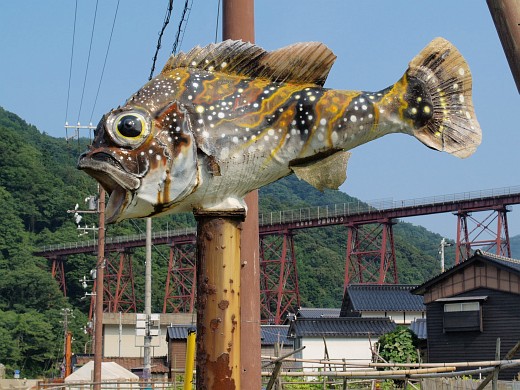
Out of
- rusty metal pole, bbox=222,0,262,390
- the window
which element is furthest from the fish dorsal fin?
the window

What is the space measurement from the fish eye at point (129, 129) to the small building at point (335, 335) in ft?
88.0

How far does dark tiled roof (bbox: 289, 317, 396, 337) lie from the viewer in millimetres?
30594

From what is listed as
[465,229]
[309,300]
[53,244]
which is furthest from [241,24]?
[53,244]

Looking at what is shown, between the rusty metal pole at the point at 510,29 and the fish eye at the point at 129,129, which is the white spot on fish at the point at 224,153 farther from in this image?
the rusty metal pole at the point at 510,29

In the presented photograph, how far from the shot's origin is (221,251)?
13.0 ft

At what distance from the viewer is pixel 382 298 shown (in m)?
36.1

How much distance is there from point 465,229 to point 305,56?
1514 inches

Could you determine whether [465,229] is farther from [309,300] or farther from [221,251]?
[221,251]

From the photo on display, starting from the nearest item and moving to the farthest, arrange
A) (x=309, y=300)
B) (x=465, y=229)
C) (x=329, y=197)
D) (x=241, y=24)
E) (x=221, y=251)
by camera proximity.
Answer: (x=221, y=251), (x=241, y=24), (x=465, y=229), (x=309, y=300), (x=329, y=197)

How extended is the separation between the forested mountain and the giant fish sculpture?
170 ft

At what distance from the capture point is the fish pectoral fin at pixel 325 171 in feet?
13.5

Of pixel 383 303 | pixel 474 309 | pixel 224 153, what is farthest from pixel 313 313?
pixel 224 153

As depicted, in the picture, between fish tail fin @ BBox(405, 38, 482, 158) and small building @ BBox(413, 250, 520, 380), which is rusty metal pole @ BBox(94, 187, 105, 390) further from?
fish tail fin @ BBox(405, 38, 482, 158)

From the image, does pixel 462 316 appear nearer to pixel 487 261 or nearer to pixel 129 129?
pixel 487 261
